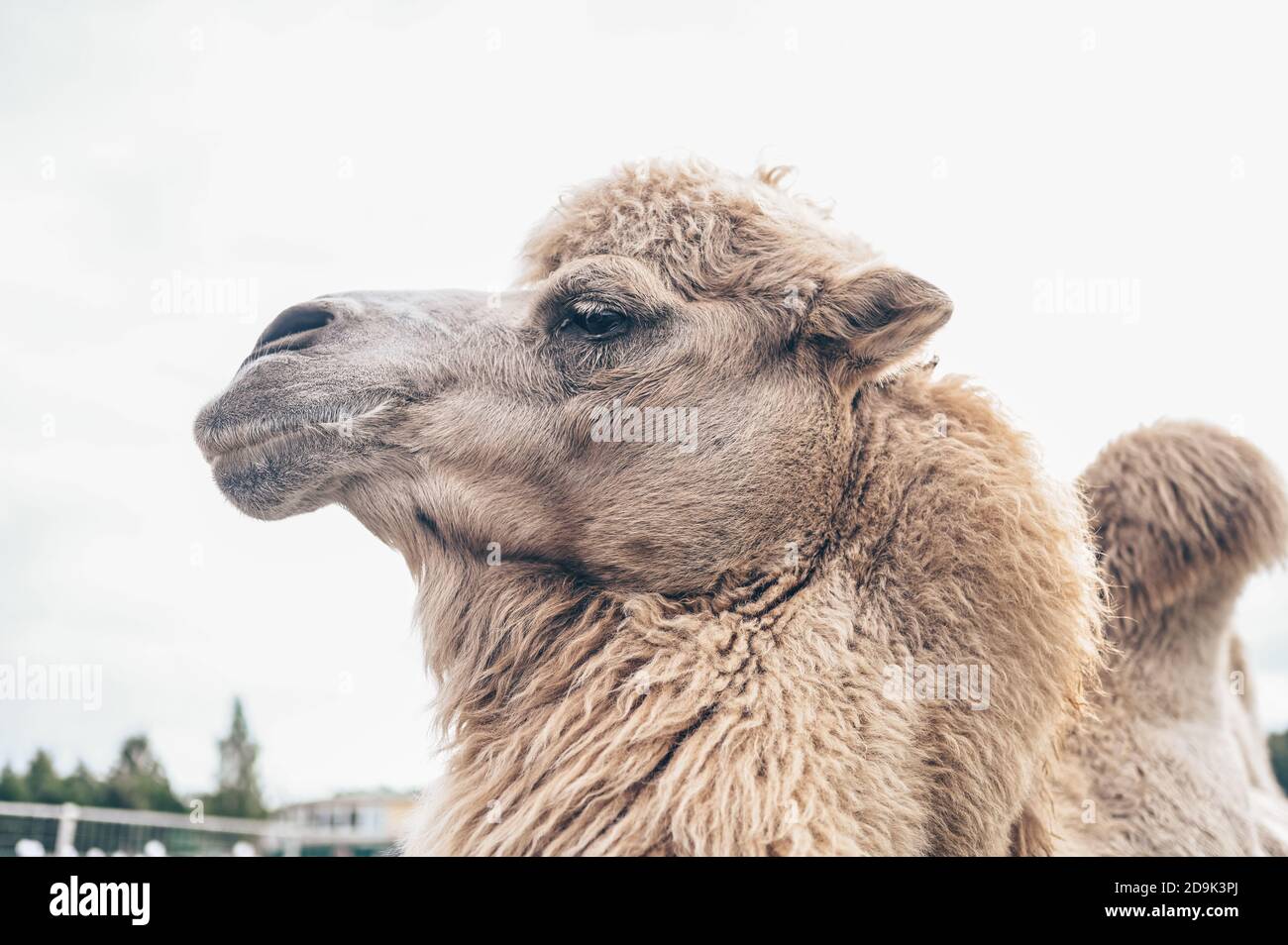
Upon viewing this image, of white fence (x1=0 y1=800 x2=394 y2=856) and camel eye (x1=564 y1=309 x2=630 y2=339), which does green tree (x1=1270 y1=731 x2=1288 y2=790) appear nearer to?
white fence (x1=0 y1=800 x2=394 y2=856)

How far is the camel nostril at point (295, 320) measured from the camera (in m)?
2.74

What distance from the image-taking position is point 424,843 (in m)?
2.45

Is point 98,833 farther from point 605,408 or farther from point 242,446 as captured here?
point 605,408

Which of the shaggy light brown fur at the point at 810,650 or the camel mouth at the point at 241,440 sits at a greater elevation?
the camel mouth at the point at 241,440

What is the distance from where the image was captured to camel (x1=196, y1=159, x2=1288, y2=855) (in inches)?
87.9

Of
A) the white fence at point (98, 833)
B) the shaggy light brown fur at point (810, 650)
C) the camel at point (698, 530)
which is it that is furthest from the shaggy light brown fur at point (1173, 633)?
the white fence at point (98, 833)

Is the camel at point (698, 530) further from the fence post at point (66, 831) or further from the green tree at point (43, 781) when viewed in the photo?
the green tree at point (43, 781)

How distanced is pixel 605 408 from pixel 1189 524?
2123mm
